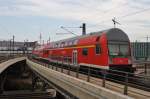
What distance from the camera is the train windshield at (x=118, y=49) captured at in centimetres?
2270

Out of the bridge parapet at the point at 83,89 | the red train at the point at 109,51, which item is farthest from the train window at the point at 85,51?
the bridge parapet at the point at 83,89

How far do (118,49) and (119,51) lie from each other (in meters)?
0.16

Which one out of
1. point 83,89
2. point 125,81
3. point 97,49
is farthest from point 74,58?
point 125,81

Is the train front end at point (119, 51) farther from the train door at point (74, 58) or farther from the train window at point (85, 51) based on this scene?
the train door at point (74, 58)

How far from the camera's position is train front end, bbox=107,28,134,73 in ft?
73.4

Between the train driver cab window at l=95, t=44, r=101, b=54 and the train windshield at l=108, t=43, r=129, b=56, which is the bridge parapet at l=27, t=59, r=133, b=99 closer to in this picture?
the train driver cab window at l=95, t=44, r=101, b=54

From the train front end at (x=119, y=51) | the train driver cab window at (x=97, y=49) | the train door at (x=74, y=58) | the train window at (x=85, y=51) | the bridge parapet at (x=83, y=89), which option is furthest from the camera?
the train door at (x=74, y=58)

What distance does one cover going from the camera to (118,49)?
23.0 m

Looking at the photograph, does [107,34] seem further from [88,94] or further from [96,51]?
[88,94]

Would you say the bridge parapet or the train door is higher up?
the train door

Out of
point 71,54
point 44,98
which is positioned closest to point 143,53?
point 44,98

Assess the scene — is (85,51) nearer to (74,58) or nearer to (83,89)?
(74,58)

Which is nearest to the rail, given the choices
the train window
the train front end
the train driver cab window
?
the train front end

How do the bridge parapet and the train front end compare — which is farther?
the train front end
